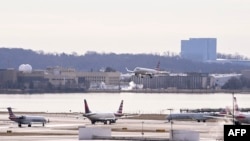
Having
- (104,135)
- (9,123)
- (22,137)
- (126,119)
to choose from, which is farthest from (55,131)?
(126,119)

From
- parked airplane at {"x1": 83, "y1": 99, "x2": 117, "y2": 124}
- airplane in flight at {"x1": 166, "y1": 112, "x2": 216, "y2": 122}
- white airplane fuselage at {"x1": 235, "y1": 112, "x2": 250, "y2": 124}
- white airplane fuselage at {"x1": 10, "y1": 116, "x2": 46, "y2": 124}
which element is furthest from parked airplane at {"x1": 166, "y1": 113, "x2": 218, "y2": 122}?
white airplane fuselage at {"x1": 235, "y1": 112, "x2": 250, "y2": 124}

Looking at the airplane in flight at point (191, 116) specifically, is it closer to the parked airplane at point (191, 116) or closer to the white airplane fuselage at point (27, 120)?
the parked airplane at point (191, 116)

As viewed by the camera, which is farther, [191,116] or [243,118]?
[191,116]

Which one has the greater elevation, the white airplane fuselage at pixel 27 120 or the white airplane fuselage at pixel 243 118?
the white airplane fuselage at pixel 243 118

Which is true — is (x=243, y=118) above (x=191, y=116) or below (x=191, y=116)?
above

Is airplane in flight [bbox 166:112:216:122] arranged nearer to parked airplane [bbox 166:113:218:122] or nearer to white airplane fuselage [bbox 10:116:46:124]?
parked airplane [bbox 166:113:218:122]

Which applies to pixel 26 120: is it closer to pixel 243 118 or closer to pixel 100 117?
pixel 100 117

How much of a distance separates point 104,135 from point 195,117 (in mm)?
79484

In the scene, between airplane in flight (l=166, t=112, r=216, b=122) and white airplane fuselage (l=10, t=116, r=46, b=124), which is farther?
airplane in flight (l=166, t=112, r=216, b=122)

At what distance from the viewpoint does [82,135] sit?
83.9 meters

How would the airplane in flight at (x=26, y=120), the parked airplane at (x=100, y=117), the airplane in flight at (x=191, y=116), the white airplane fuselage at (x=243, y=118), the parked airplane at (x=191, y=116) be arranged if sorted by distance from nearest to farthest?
the white airplane fuselage at (x=243, y=118) → the airplane in flight at (x=26, y=120) → the parked airplane at (x=100, y=117) → the airplane in flight at (x=191, y=116) → the parked airplane at (x=191, y=116)

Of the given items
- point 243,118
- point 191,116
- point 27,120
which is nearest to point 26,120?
point 27,120

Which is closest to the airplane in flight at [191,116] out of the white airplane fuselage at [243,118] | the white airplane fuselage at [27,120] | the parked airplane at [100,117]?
the parked airplane at [100,117]

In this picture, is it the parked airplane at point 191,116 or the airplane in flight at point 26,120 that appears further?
the parked airplane at point 191,116
